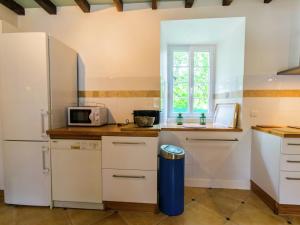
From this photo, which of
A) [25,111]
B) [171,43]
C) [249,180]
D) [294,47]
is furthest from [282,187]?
[25,111]

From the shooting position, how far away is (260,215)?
6.02 ft

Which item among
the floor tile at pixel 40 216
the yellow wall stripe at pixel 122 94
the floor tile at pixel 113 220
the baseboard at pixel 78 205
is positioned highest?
the yellow wall stripe at pixel 122 94

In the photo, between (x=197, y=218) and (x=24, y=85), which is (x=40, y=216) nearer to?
→ (x=24, y=85)

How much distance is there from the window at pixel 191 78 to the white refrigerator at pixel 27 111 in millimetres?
1751

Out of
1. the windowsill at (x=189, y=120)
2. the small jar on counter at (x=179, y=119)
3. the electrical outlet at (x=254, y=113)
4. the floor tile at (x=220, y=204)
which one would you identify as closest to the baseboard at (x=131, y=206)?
the floor tile at (x=220, y=204)

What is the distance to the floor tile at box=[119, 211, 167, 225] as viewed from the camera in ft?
5.66

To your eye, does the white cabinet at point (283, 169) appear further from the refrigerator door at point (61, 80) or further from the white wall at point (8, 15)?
the white wall at point (8, 15)

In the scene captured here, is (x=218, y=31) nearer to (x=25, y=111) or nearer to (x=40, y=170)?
(x=25, y=111)

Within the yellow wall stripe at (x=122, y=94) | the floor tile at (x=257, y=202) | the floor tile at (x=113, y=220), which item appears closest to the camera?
the floor tile at (x=113, y=220)

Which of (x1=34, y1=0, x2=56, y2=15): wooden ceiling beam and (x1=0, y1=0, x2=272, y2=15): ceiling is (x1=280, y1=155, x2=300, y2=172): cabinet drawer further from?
(x1=34, y1=0, x2=56, y2=15): wooden ceiling beam

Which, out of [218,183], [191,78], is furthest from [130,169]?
[191,78]

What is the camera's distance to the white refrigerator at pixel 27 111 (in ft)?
6.19

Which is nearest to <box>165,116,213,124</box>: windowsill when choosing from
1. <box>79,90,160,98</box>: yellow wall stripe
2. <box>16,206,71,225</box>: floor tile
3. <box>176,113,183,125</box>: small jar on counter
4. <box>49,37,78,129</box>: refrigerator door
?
<box>176,113,183,125</box>: small jar on counter

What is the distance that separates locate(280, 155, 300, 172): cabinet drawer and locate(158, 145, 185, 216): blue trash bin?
0.99 meters
